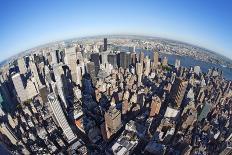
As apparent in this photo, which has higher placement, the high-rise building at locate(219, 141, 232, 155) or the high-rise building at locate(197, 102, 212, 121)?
the high-rise building at locate(219, 141, 232, 155)

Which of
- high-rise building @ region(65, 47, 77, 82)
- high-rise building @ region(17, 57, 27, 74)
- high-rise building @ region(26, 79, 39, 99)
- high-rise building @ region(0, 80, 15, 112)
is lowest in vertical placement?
high-rise building @ region(0, 80, 15, 112)

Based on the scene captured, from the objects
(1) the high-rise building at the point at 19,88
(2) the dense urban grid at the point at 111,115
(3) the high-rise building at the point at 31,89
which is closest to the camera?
(2) the dense urban grid at the point at 111,115

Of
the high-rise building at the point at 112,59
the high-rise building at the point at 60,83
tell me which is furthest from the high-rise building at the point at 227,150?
the high-rise building at the point at 112,59

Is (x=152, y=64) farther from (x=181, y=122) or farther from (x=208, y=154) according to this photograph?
(x=208, y=154)

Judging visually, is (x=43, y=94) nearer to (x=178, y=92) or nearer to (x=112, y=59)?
(x=112, y=59)

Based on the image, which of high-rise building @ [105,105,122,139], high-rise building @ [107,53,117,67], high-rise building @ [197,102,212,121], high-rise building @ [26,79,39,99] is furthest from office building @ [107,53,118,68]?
high-rise building @ [105,105,122,139]

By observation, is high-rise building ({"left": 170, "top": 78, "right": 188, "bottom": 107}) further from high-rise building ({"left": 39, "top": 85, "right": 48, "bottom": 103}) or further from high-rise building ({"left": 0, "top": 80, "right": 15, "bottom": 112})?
high-rise building ({"left": 0, "top": 80, "right": 15, "bottom": 112})

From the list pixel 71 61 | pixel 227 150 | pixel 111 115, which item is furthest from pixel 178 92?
pixel 71 61

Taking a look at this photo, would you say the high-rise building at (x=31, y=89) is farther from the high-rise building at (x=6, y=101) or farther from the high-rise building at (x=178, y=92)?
the high-rise building at (x=178, y=92)
